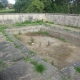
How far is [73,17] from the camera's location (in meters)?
13.2

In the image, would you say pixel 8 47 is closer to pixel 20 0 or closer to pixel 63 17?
pixel 63 17

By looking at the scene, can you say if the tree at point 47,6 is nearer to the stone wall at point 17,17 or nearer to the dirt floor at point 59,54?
the stone wall at point 17,17

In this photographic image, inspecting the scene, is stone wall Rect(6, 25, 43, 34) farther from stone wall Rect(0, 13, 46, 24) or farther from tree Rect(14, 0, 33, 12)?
tree Rect(14, 0, 33, 12)

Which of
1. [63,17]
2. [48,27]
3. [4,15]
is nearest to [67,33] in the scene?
[48,27]

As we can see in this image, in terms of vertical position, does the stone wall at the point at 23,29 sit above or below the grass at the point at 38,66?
above

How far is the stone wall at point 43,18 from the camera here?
13.4 meters

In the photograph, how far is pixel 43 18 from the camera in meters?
17.4

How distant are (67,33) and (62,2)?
14558 mm

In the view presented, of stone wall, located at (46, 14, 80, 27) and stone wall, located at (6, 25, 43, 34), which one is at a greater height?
stone wall, located at (46, 14, 80, 27)

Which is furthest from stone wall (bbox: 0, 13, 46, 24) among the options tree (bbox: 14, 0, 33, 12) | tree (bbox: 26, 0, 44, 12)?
tree (bbox: 14, 0, 33, 12)

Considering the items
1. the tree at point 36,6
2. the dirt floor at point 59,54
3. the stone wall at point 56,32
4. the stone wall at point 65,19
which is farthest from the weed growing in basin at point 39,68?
the tree at point 36,6

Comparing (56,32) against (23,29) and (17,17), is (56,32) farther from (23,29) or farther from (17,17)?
(17,17)

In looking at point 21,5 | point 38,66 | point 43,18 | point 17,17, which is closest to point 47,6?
point 43,18

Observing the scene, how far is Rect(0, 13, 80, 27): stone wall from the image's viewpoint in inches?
527
